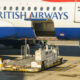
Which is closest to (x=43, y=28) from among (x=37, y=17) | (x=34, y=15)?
(x=37, y=17)

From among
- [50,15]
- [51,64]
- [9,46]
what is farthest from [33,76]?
[9,46]

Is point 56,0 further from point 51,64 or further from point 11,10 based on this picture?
point 51,64

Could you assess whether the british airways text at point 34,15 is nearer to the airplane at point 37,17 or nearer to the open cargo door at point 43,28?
the airplane at point 37,17

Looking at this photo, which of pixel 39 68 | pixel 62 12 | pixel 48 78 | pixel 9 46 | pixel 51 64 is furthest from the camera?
pixel 9 46

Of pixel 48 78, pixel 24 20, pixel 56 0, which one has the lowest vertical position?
pixel 48 78

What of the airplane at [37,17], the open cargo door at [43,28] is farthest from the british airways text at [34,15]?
the open cargo door at [43,28]

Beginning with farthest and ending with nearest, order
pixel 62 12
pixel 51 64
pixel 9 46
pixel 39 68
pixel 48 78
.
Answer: pixel 9 46
pixel 62 12
pixel 51 64
pixel 39 68
pixel 48 78

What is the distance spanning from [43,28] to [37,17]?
50.6 inches

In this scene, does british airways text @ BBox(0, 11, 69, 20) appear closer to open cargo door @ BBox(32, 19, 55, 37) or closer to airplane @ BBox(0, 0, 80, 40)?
airplane @ BBox(0, 0, 80, 40)

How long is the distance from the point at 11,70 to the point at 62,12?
7.33 m

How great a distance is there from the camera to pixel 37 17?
2425 centimetres

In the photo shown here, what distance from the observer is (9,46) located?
3497cm

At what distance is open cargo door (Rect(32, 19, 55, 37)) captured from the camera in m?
25.0

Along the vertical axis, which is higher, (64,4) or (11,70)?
(64,4)
